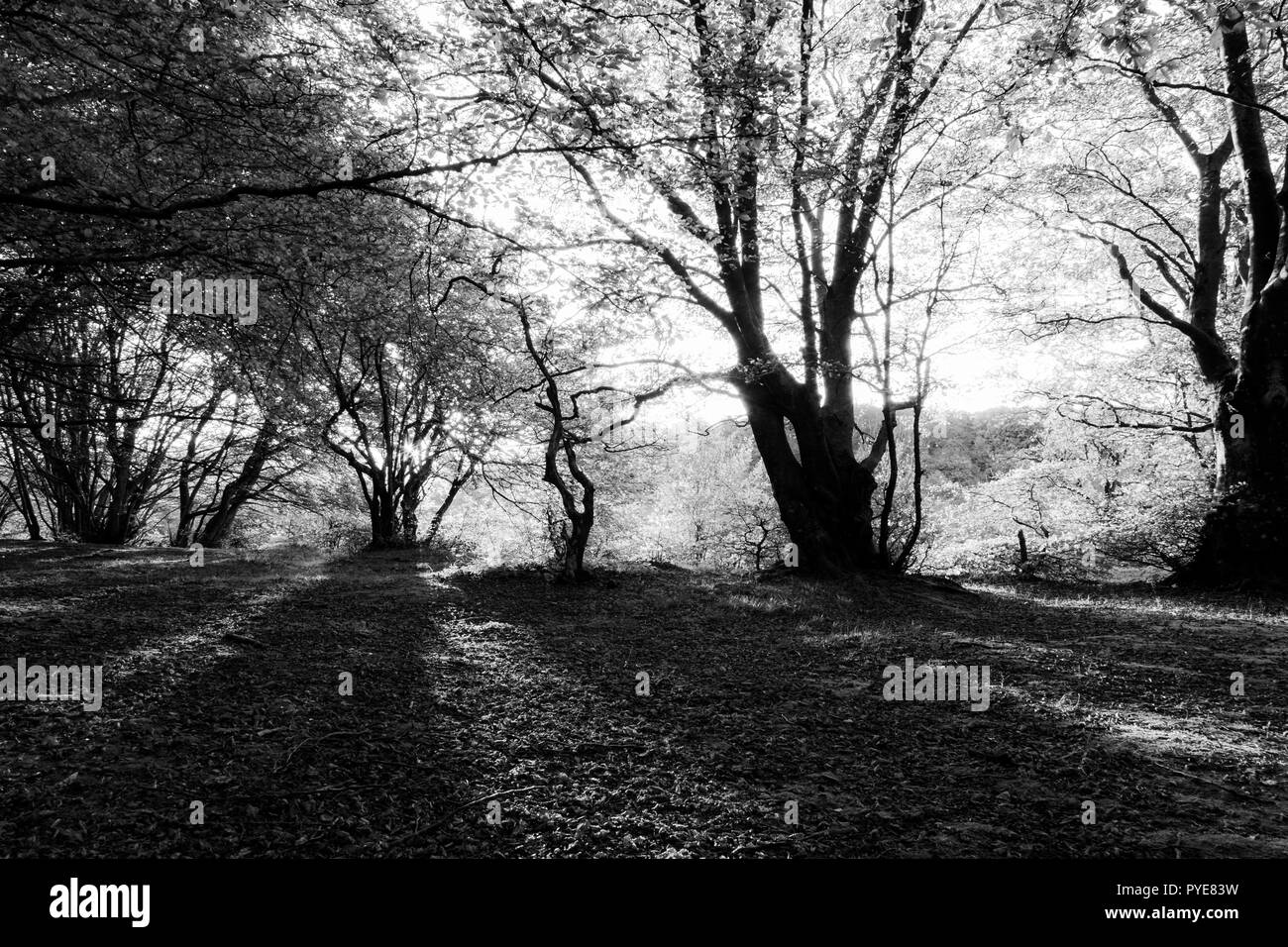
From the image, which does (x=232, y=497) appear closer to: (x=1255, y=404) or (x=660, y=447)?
(x=660, y=447)

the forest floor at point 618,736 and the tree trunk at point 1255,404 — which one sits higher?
the tree trunk at point 1255,404

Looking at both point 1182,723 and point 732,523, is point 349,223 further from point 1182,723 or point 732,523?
point 732,523

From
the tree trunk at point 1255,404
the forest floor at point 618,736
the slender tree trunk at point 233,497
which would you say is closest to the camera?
the forest floor at point 618,736

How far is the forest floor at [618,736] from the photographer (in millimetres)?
3047

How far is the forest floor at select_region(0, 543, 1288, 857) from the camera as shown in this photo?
10.00ft

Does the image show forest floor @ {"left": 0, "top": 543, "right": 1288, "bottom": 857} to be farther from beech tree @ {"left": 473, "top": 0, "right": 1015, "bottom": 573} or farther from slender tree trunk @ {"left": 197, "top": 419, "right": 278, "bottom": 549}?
slender tree trunk @ {"left": 197, "top": 419, "right": 278, "bottom": 549}

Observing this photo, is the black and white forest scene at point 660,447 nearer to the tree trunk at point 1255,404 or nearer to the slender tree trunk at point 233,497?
the tree trunk at point 1255,404

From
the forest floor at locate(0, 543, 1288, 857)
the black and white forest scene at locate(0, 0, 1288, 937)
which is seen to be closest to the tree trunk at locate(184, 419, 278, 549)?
the black and white forest scene at locate(0, 0, 1288, 937)

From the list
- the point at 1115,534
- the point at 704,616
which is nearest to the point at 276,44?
the point at 704,616

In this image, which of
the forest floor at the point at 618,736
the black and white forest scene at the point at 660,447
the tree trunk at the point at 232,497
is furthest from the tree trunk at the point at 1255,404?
the tree trunk at the point at 232,497

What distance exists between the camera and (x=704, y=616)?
28.1ft

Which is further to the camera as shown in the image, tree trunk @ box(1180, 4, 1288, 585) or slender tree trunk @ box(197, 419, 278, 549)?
slender tree trunk @ box(197, 419, 278, 549)

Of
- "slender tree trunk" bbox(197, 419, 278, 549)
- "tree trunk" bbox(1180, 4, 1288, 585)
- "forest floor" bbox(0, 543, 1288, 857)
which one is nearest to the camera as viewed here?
"forest floor" bbox(0, 543, 1288, 857)

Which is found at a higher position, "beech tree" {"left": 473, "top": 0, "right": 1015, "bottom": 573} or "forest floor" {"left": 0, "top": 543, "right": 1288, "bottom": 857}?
"beech tree" {"left": 473, "top": 0, "right": 1015, "bottom": 573}
